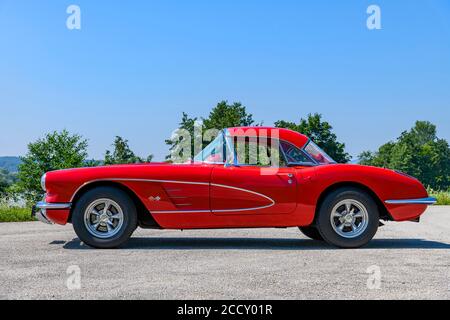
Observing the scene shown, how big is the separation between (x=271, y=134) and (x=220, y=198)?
48.8 inches

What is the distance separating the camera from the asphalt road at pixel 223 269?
475 centimetres

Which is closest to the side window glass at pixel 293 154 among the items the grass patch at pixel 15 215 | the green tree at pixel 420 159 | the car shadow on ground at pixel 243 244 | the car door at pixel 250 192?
the car door at pixel 250 192

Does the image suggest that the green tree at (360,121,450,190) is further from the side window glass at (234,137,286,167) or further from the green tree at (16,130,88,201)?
the side window glass at (234,137,286,167)

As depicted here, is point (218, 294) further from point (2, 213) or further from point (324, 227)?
point (2, 213)

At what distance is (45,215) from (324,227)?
12.1 feet

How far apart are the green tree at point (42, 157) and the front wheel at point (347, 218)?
180ft

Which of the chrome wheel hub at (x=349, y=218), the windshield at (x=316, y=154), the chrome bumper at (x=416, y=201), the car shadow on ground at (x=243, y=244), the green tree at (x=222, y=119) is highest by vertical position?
the green tree at (x=222, y=119)

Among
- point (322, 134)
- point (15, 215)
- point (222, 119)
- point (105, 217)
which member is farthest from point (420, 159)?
point (105, 217)

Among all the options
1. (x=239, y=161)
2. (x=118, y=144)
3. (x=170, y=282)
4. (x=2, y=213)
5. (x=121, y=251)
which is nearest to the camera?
(x=170, y=282)

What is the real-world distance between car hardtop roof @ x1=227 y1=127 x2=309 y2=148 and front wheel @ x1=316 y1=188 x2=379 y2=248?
0.90m

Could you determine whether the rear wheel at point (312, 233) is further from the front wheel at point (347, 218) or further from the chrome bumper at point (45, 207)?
the chrome bumper at point (45, 207)

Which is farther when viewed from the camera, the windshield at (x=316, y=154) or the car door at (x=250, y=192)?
the windshield at (x=316, y=154)
